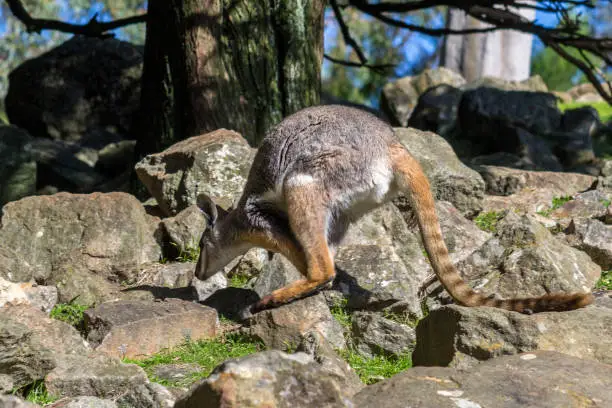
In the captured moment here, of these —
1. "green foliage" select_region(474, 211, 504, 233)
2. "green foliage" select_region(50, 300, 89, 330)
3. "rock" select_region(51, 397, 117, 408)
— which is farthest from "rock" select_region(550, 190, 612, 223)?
"rock" select_region(51, 397, 117, 408)

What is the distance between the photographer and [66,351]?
15.1 feet

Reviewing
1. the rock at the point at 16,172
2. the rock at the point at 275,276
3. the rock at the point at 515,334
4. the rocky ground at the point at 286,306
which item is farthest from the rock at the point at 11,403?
the rock at the point at 16,172

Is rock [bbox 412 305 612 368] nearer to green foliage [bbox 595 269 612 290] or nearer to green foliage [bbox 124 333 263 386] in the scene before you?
green foliage [bbox 124 333 263 386]

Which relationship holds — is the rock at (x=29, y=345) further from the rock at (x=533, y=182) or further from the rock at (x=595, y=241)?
the rock at (x=533, y=182)

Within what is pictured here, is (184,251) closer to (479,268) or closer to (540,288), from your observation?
(479,268)

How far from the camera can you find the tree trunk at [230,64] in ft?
25.9

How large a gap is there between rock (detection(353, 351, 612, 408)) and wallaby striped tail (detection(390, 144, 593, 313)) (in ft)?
2.54

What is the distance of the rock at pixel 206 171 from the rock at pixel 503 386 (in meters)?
3.72

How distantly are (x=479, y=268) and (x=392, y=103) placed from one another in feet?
32.4

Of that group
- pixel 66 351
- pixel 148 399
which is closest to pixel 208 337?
pixel 66 351

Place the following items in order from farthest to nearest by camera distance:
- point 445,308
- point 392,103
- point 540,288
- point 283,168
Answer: point 392,103
point 283,168
point 540,288
point 445,308

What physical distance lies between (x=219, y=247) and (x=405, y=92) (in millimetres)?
10113

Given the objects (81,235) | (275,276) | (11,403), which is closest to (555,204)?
(275,276)

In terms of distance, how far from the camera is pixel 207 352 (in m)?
5.06
